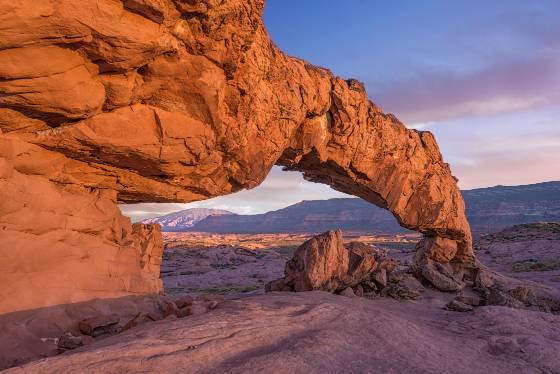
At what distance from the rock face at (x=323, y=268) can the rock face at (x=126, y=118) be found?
301 centimetres

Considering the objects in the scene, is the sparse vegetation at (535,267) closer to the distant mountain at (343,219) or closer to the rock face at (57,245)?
the rock face at (57,245)

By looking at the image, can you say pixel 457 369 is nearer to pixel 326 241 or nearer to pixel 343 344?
pixel 343 344

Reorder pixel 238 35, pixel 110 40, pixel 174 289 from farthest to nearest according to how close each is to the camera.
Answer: pixel 174 289, pixel 238 35, pixel 110 40

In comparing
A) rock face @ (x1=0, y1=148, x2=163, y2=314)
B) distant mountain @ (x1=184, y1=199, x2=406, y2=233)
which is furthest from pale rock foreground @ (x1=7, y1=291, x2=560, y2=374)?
distant mountain @ (x1=184, y1=199, x2=406, y2=233)

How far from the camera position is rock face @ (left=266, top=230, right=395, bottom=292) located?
12.5 m

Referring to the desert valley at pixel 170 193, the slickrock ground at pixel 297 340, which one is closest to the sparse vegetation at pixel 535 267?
the desert valley at pixel 170 193

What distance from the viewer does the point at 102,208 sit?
9.31 metres

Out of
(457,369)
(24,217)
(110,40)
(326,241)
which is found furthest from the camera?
(326,241)

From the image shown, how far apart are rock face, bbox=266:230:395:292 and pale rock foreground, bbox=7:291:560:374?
2875mm

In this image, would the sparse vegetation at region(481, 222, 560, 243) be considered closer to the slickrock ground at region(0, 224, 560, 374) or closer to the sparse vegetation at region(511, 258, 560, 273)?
the sparse vegetation at region(511, 258, 560, 273)

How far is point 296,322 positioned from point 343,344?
3.73 ft

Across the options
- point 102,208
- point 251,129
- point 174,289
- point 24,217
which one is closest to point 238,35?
point 251,129

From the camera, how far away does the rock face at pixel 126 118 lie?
21.6 ft

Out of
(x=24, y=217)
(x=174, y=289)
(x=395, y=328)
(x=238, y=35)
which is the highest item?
(x=238, y=35)
